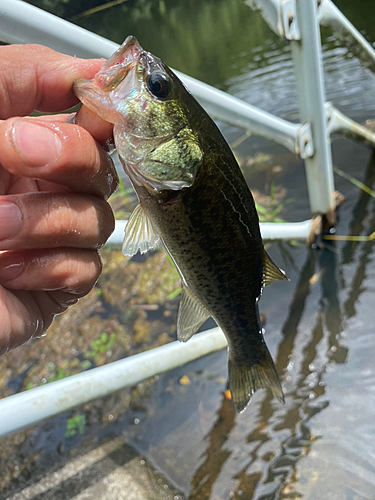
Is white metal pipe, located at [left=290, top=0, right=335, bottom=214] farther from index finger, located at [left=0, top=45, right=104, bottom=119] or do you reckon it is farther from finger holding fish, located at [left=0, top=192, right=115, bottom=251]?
finger holding fish, located at [left=0, top=192, right=115, bottom=251]

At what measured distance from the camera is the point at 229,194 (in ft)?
3.69

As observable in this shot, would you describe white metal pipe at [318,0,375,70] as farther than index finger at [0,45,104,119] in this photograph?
Yes

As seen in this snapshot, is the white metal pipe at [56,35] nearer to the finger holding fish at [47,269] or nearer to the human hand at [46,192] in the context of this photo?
the human hand at [46,192]

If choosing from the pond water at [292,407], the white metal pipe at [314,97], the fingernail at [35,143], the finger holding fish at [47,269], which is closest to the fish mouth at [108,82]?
the fingernail at [35,143]

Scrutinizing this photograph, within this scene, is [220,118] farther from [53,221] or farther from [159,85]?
[53,221]

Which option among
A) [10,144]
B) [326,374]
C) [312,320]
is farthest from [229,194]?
[312,320]

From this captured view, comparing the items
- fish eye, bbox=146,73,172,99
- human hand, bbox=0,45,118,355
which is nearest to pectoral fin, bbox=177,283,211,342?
human hand, bbox=0,45,118,355

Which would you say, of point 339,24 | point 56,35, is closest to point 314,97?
point 339,24

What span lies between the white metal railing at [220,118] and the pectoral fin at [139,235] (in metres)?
0.75

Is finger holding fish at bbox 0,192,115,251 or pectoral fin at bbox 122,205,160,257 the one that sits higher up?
finger holding fish at bbox 0,192,115,251

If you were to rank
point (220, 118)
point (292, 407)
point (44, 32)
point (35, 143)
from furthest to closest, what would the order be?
point (220, 118) < point (292, 407) < point (44, 32) < point (35, 143)

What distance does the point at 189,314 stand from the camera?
54.4 inches

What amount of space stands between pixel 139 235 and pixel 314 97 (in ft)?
8.18

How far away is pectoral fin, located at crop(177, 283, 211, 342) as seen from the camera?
1.35 metres
